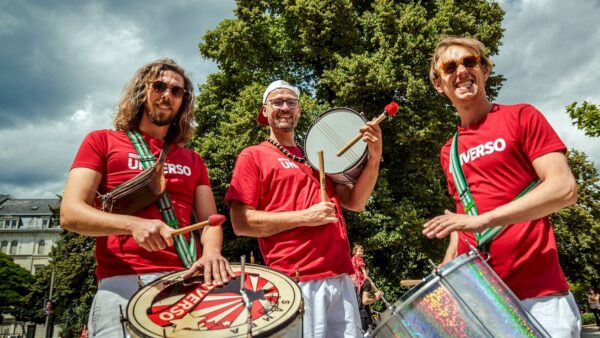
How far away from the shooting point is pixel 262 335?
140 cm

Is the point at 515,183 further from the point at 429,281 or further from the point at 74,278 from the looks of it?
the point at 74,278

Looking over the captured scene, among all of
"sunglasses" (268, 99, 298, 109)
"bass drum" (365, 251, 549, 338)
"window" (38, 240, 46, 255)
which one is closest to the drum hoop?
"bass drum" (365, 251, 549, 338)

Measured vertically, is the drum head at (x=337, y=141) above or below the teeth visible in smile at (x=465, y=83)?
above

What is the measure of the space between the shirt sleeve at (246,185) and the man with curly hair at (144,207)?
0.19 meters

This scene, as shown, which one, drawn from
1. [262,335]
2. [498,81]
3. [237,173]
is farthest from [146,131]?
[498,81]

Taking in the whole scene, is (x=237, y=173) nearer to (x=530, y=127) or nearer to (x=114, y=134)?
(x=114, y=134)

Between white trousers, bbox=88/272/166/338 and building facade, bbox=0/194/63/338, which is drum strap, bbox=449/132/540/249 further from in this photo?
building facade, bbox=0/194/63/338

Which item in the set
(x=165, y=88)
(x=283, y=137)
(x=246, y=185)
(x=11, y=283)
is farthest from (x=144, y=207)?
(x=11, y=283)

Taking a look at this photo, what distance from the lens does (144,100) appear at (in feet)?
8.50

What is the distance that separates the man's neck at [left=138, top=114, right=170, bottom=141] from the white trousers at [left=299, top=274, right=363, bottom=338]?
126cm

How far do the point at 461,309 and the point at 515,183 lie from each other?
0.69 m

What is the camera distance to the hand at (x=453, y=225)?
1819mm

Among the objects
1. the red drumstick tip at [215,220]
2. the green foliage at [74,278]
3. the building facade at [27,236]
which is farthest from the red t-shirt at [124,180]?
the building facade at [27,236]

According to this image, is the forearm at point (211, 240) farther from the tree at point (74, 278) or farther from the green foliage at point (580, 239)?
the green foliage at point (580, 239)
